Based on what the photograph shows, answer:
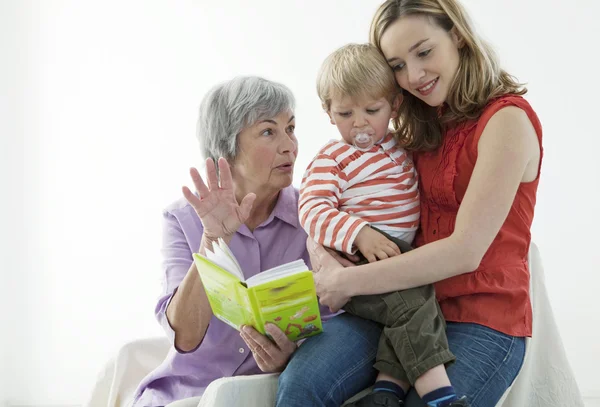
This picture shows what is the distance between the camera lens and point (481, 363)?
1738mm

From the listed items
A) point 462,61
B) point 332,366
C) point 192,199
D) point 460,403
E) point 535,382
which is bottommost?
point 535,382

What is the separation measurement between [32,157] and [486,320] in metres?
2.77

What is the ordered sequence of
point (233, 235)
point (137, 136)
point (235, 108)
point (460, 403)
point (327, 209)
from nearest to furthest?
point (460, 403)
point (327, 209)
point (233, 235)
point (235, 108)
point (137, 136)

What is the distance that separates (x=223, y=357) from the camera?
2213 millimetres

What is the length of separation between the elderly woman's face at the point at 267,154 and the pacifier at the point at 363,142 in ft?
1.13

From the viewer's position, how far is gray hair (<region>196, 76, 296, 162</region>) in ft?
7.21

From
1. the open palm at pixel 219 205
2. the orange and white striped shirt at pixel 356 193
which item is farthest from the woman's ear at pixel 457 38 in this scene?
the open palm at pixel 219 205

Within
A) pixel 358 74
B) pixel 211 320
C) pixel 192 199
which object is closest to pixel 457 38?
pixel 358 74

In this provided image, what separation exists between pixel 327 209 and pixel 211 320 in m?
0.62

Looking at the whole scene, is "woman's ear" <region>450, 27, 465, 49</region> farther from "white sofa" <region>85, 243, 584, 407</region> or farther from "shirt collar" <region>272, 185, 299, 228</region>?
"shirt collar" <region>272, 185, 299, 228</region>

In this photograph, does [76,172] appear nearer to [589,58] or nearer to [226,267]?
[226,267]

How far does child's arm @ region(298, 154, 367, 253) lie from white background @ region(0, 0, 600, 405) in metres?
1.77

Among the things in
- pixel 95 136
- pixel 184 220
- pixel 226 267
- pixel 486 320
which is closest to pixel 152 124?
pixel 95 136

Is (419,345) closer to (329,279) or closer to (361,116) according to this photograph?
(329,279)
